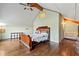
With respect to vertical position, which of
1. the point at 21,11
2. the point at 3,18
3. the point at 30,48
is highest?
the point at 21,11

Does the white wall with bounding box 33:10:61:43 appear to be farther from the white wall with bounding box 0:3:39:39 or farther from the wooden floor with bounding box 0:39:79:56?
the wooden floor with bounding box 0:39:79:56

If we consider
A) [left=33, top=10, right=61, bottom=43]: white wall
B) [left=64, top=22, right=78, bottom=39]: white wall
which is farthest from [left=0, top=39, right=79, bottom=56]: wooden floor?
[left=64, top=22, right=78, bottom=39]: white wall

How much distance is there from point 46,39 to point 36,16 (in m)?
1.89

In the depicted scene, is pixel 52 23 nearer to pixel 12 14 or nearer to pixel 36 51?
pixel 12 14

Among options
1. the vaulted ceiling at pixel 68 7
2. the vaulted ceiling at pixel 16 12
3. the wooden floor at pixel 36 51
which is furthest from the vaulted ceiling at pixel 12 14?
the vaulted ceiling at pixel 68 7

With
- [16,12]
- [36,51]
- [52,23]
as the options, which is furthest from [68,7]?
[52,23]

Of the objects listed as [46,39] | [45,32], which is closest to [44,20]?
[45,32]

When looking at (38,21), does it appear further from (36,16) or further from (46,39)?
(46,39)

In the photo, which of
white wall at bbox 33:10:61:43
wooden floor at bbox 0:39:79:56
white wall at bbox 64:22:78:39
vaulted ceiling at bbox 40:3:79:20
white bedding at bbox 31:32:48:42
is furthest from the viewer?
white wall at bbox 64:22:78:39

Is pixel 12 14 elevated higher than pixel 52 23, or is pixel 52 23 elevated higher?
pixel 12 14

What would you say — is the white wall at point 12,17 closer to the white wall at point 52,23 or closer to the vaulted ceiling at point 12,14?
the vaulted ceiling at point 12,14

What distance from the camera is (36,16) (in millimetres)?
8164

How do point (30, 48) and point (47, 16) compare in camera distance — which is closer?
point (30, 48)

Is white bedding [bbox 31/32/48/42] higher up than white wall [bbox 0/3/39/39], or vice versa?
white wall [bbox 0/3/39/39]
